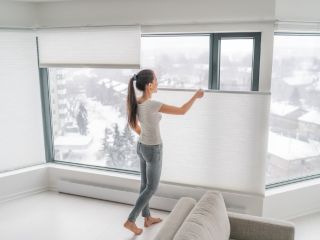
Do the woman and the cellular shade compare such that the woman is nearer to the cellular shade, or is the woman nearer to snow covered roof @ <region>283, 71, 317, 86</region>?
snow covered roof @ <region>283, 71, 317, 86</region>

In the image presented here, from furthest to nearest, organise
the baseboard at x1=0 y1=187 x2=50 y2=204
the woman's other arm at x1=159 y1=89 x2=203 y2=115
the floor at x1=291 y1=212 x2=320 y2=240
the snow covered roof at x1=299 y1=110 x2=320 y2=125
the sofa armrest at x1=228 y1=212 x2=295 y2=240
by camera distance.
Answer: the baseboard at x1=0 y1=187 x2=50 y2=204 → the snow covered roof at x1=299 y1=110 x2=320 y2=125 → the floor at x1=291 y1=212 x2=320 y2=240 → the woman's other arm at x1=159 y1=89 x2=203 y2=115 → the sofa armrest at x1=228 y1=212 x2=295 y2=240

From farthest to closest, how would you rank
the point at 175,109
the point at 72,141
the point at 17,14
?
the point at 72,141
the point at 17,14
the point at 175,109

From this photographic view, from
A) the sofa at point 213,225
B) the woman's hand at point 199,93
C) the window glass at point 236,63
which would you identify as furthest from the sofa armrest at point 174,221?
the window glass at point 236,63

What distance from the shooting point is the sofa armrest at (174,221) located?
6.09ft

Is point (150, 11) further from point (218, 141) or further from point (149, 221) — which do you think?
point (149, 221)

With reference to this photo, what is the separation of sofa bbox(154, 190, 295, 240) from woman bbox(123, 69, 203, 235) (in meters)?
0.63

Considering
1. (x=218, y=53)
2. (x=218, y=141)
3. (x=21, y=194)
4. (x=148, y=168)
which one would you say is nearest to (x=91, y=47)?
(x=218, y=53)

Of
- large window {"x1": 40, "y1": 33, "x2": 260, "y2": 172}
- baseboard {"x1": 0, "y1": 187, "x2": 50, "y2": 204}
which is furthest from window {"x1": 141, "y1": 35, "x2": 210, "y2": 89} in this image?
baseboard {"x1": 0, "y1": 187, "x2": 50, "y2": 204}

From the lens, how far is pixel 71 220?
3.29 meters

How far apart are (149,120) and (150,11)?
3.73 feet

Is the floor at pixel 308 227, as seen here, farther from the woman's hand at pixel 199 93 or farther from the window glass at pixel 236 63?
the woman's hand at pixel 199 93

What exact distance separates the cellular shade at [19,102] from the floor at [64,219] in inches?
20.8

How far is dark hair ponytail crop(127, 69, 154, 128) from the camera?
2795 mm

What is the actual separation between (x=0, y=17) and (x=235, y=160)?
2.91m
